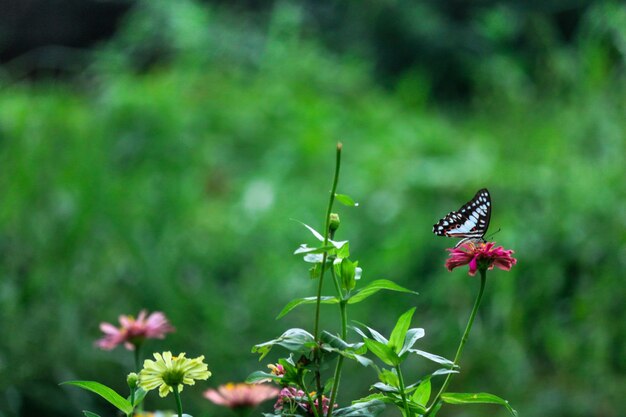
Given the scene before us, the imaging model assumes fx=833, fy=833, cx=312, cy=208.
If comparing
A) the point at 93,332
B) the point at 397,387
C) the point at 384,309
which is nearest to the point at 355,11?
the point at 384,309

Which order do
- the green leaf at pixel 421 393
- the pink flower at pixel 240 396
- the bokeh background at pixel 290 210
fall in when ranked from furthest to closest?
the bokeh background at pixel 290 210, the green leaf at pixel 421 393, the pink flower at pixel 240 396

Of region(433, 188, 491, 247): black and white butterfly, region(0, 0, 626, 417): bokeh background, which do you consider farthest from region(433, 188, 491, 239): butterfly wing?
region(0, 0, 626, 417): bokeh background

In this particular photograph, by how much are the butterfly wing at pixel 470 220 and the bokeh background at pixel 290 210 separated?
102 cm

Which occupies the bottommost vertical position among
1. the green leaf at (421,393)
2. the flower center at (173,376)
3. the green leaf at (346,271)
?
the green leaf at (421,393)

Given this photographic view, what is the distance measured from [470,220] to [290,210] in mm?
1825

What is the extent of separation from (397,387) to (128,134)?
8.00 feet

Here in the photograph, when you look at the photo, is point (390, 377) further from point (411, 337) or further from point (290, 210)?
point (290, 210)

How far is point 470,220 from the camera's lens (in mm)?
679

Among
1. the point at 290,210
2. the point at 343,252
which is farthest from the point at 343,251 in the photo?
the point at 290,210

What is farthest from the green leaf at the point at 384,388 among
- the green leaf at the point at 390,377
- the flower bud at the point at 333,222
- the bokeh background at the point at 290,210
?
the bokeh background at the point at 290,210

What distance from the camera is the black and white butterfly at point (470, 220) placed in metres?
0.66

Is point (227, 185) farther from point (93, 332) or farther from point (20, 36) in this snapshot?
point (20, 36)

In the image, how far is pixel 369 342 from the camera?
1.76 ft

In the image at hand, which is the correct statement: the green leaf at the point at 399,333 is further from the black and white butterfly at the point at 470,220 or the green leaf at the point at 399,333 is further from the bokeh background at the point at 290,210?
the bokeh background at the point at 290,210
